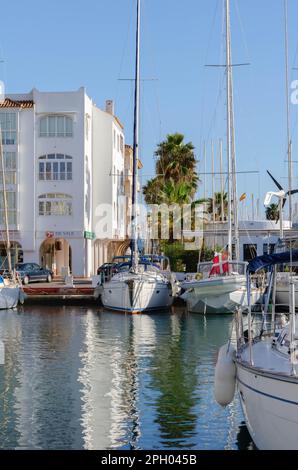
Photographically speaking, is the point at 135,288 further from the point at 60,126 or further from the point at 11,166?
the point at 60,126

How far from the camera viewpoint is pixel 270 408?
40.0 feet

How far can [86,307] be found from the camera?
1853 inches

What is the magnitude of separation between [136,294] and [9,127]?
25.8m

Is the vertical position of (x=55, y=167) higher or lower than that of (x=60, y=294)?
higher

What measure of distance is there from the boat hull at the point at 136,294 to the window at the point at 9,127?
2303 cm

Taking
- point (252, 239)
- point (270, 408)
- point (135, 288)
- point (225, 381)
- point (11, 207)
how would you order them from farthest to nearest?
point (252, 239), point (11, 207), point (135, 288), point (225, 381), point (270, 408)

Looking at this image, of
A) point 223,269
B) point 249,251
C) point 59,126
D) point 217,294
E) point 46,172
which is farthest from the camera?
point 249,251

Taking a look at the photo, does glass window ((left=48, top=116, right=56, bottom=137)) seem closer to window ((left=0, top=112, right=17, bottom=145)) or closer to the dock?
window ((left=0, top=112, right=17, bottom=145))

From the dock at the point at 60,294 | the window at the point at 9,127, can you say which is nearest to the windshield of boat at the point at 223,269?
the dock at the point at 60,294

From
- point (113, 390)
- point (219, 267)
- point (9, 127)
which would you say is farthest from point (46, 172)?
point (113, 390)

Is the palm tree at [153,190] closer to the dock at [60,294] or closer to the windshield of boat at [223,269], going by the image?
the dock at [60,294]

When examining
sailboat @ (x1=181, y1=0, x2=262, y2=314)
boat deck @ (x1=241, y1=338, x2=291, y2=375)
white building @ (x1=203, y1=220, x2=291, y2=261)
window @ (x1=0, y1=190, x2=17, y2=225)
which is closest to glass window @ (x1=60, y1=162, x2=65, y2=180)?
window @ (x1=0, y1=190, x2=17, y2=225)

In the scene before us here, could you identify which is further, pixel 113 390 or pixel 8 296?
pixel 8 296

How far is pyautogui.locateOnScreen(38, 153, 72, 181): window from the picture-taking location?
64.3 m
